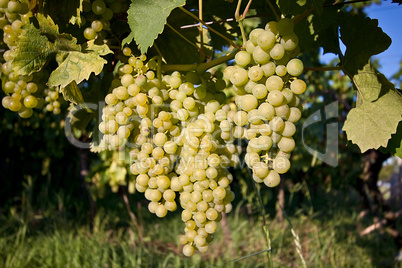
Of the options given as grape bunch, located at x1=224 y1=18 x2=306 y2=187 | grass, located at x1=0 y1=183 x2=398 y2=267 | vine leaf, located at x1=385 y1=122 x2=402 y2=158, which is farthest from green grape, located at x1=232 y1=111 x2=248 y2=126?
grass, located at x1=0 y1=183 x2=398 y2=267

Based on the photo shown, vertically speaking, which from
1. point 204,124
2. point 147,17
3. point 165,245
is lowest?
point 165,245

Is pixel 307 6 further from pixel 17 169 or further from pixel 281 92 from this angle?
pixel 17 169

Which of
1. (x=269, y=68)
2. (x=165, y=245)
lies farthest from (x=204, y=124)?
(x=165, y=245)

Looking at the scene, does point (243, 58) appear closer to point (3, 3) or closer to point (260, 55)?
point (260, 55)

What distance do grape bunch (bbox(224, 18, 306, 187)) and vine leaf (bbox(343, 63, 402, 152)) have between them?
155mm

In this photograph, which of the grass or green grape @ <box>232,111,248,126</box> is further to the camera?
the grass

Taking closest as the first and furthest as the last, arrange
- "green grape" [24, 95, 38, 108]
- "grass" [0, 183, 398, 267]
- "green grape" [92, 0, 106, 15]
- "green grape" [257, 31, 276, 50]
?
"green grape" [257, 31, 276, 50] < "green grape" [92, 0, 106, 15] < "green grape" [24, 95, 38, 108] < "grass" [0, 183, 398, 267]

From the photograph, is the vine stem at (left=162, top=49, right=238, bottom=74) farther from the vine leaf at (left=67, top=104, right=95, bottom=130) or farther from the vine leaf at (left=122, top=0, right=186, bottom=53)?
the vine leaf at (left=67, top=104, right=95, bottom=130)

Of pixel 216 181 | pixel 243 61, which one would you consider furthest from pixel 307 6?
pixel 216 181

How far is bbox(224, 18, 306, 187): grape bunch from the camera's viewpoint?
2.10 ft

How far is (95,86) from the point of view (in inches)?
36.4

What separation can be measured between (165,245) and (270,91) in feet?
9.68

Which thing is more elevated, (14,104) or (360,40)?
(360,40)

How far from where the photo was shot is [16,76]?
749 millimetres
